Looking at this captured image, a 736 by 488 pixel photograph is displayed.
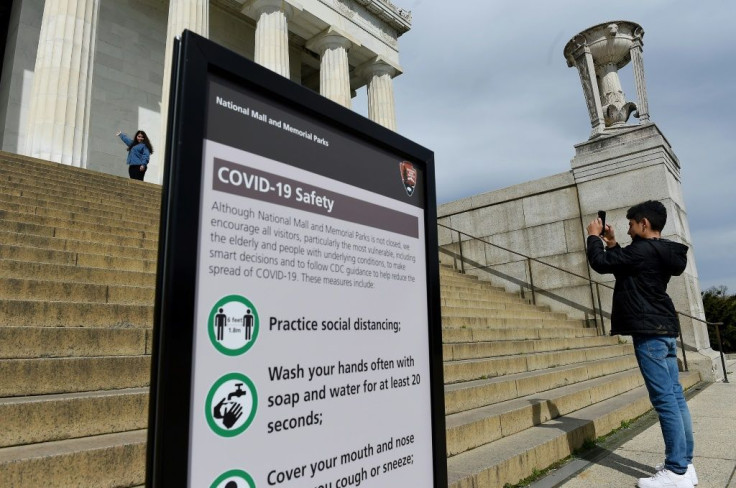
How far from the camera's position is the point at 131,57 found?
58.7 feet

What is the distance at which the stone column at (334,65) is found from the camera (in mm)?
19750

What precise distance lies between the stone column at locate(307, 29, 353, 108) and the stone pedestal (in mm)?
11153

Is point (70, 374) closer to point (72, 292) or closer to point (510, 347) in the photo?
point (72, 292)

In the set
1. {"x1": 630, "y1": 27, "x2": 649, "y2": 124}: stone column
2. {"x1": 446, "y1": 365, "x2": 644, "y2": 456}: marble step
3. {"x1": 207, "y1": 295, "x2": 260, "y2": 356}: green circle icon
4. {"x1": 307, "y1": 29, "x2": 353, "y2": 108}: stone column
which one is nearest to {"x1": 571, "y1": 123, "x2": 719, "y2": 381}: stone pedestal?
{"x1": 630, "y1": 27, "x2": 649, "y2": 124}: stone column

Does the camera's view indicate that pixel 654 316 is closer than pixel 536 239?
Yes

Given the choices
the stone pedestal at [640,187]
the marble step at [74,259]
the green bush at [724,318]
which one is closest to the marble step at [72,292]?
the marble step at [74,259]

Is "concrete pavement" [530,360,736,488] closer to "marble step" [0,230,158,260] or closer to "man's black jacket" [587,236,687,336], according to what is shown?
"man's black jacket" [587,236,687,336]

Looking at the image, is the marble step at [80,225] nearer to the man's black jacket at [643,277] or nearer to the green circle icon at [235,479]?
the green circle icon at [235,479]

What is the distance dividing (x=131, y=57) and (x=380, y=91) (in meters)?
10.3

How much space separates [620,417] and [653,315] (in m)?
2.51

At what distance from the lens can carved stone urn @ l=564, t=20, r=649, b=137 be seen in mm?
11344

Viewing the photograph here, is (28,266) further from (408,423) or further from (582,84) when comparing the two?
(582,84)

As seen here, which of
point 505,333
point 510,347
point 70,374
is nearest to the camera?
point 70,374

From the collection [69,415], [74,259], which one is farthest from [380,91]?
[69,415]
